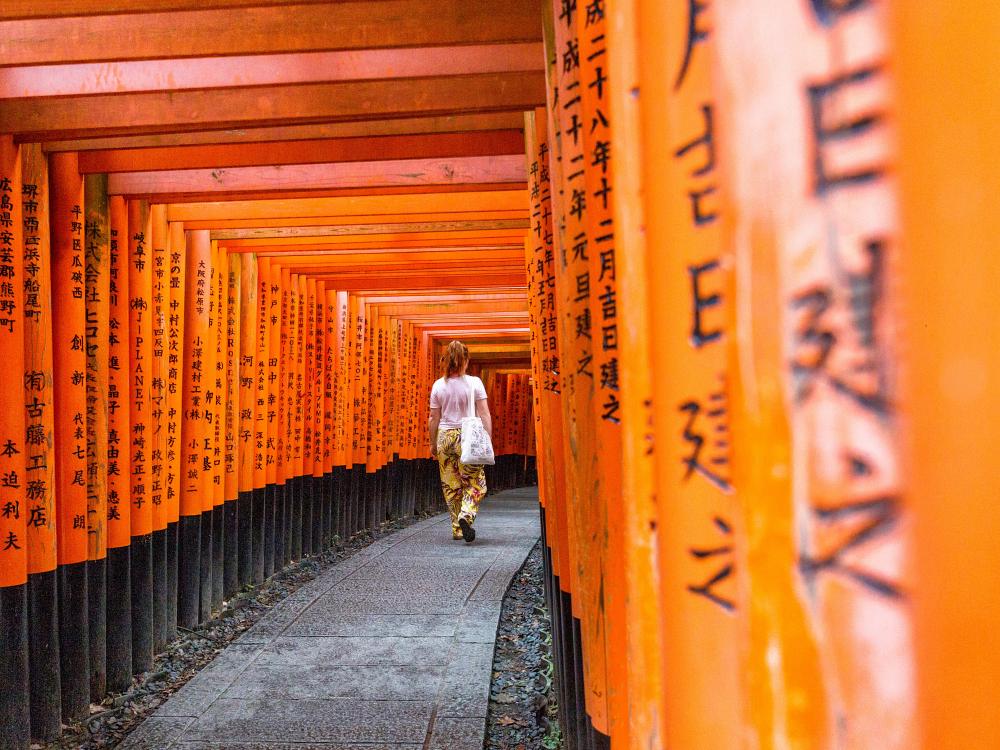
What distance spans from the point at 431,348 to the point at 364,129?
37.7ft

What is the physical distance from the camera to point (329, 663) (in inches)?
192

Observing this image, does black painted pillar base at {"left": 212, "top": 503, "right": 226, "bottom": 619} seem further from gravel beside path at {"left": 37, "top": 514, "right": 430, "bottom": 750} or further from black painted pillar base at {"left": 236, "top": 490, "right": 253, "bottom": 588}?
black painted pillar base at {"left": 236, "top": 490, "right": 253, "bottom": 588}

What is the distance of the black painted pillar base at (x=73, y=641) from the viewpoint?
13.7 feet

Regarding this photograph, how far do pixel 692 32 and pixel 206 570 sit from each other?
20.1 feet

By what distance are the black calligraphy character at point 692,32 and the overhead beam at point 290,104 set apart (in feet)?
10.5

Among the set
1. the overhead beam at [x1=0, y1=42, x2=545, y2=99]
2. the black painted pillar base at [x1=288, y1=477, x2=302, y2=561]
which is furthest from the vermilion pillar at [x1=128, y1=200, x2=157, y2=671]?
the black painted pillar base at [x1=288, y1=477, x2=302, y2=561]

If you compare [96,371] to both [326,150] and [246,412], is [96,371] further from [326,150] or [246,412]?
[246,412]

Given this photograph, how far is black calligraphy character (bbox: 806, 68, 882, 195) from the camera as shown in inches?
25.3

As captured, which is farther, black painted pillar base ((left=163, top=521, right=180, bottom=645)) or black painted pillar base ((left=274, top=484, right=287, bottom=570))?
black painted pillar base ((left=274, top=484, right=287, bottom=570))

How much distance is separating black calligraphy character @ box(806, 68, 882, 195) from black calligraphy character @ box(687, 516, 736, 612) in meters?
0.35

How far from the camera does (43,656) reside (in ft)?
13.0

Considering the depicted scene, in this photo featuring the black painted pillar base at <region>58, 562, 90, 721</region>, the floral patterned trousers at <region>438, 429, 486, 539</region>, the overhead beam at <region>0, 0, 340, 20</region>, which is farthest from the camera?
the floral patterned trousers at <region>438, 429, 486, 539</region>

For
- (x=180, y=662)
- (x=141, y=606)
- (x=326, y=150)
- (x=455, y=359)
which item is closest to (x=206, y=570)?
(x=180, y=662)

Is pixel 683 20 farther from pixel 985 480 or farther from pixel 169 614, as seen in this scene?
pixel 169 614
